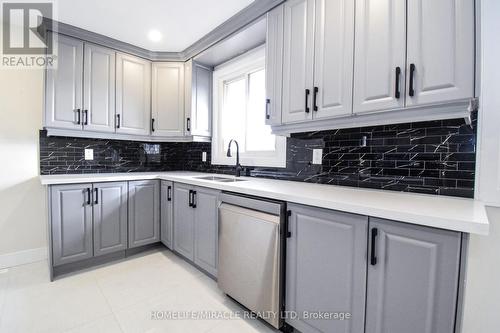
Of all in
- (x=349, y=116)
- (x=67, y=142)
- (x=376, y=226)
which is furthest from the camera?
(x=67, y=142)

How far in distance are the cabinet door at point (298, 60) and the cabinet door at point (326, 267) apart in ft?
2.44

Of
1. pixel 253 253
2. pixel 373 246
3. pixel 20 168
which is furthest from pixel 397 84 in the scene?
pixel 20 168

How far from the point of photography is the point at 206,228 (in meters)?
2.05

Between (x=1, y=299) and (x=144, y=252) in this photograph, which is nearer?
(x=1, y=299)

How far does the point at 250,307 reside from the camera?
1.56m

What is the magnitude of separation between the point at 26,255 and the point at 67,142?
4.03 feet

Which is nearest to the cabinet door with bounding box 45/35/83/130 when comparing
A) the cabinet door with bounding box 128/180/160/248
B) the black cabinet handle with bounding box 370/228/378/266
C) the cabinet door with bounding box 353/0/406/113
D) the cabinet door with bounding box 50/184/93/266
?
the cabinet door with bounding box 50/184/93/266

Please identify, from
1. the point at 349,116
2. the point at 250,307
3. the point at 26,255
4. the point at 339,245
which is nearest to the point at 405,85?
the point at 349,116

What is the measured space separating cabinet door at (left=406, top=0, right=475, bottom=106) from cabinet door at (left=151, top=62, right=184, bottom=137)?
2438 millimetres

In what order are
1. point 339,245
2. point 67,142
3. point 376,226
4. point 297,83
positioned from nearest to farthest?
point 376,226 < point 339,245 < point 297,83 < point 67,142

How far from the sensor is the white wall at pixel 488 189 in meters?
1.16

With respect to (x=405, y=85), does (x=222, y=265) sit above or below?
below

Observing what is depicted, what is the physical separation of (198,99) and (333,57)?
1.84 meters

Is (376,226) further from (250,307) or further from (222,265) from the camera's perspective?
(222,265)
